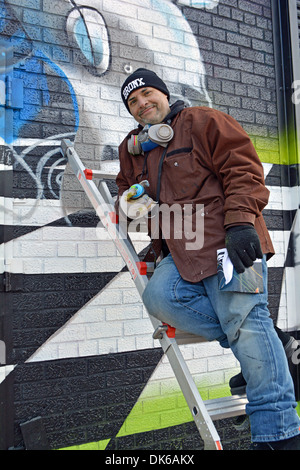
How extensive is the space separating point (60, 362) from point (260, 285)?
1.52 meters

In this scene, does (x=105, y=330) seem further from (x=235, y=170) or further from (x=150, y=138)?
(x=235, y=170)

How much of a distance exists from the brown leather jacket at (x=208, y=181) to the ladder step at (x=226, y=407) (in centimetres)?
53

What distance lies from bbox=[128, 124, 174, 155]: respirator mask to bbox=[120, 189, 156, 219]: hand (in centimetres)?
25

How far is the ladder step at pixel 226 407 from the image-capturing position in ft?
6.02

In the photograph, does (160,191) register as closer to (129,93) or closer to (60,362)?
(129,93)

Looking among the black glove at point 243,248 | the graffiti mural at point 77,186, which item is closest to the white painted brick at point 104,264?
the graffiti mural at point 77,186

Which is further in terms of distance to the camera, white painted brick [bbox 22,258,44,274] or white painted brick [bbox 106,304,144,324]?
white painted brick [bbox 106,304,144,324]

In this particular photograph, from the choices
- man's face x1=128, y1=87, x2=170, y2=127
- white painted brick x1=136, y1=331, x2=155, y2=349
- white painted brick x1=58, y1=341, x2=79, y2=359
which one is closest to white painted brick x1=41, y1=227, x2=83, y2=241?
white painted brick x1=58, y1=341, x2=79, y2=359

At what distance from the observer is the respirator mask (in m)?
2.10

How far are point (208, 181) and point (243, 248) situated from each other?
415 millimetres

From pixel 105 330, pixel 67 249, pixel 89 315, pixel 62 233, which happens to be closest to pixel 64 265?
pixel 67 249

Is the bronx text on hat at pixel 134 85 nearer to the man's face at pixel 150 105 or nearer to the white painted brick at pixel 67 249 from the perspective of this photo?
the man's face at pixel 150 105

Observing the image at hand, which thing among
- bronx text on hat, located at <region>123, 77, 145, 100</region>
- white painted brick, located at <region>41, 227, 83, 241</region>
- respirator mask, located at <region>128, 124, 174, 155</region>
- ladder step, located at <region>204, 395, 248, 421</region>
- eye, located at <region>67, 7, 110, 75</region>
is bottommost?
ladder step, located at <region>204, 395, 248, 421</region>

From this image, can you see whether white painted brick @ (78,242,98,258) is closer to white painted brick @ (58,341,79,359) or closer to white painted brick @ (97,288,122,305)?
white painted brick @ (97,288,122,305)
